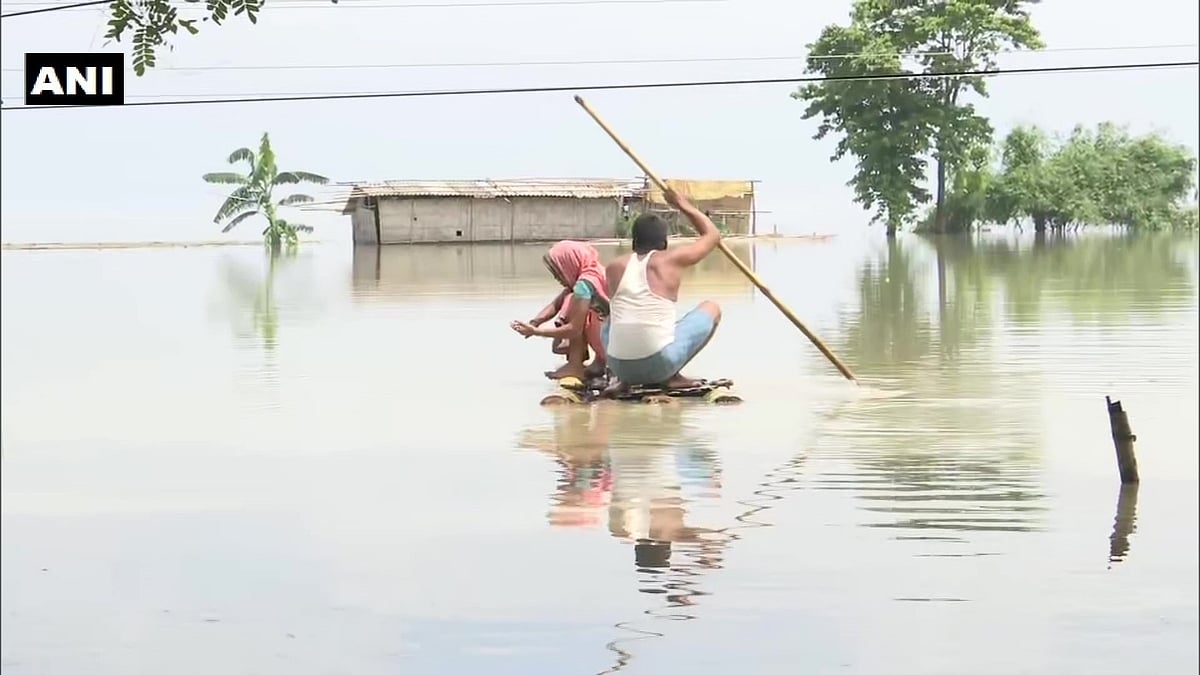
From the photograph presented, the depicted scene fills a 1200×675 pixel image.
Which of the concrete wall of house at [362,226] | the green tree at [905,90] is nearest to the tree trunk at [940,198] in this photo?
the green tree at [905,90]

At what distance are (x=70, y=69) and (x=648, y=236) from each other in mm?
2305

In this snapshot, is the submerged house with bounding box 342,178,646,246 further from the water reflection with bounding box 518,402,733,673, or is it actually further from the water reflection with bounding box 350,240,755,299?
Result: the water reflection with bounding box 518,402,733,673

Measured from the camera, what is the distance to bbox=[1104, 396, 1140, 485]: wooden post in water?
5988 millimetres

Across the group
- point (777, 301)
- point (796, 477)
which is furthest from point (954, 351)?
point (796, 477)

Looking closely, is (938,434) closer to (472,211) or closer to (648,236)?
(648,236)

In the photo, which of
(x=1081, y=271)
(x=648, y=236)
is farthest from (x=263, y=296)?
(x=648, y=236)

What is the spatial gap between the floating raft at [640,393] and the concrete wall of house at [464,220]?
444cm

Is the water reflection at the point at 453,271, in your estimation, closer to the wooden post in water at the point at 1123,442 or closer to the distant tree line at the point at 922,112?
the distant tree line at the point at 922,112

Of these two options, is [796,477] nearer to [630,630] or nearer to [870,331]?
[630,630]

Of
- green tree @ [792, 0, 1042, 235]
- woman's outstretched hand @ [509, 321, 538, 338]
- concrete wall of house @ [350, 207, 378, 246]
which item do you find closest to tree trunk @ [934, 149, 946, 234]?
green tree @ [792, 0, 1042, 235]

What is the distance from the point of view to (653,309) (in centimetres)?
788

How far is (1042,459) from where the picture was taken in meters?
7.26

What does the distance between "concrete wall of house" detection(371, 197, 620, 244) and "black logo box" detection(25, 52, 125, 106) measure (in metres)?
4.69

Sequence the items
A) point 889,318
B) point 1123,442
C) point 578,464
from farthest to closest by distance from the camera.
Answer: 1. point 889,318
2. point 578,464
3. point 1123,442
